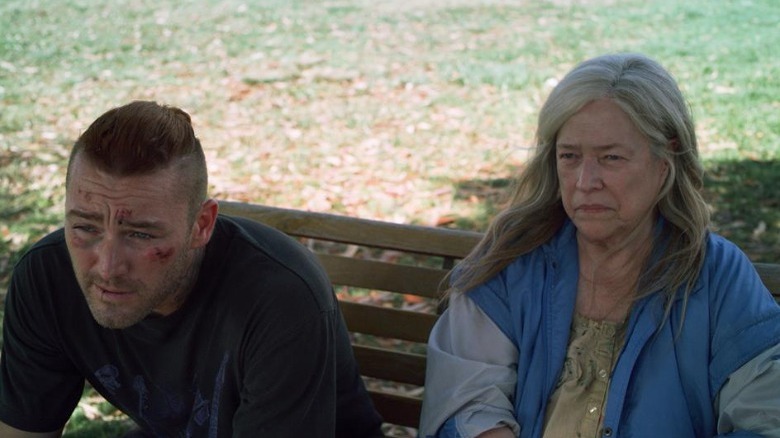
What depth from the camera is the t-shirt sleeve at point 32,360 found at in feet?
10.3

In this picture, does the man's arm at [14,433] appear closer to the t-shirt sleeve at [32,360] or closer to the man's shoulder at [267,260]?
the t-shirt sleeve at [32,360]

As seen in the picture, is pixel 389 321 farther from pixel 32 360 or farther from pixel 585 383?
pixel 32 360

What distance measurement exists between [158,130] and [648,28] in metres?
9.12

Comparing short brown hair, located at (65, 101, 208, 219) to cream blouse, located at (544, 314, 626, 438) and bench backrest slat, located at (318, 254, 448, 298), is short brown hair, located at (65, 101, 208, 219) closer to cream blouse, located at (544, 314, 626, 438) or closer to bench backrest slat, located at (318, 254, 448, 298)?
bench backrest slat, located at (318, 254, 448, 298)

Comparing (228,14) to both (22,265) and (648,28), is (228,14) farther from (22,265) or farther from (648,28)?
(22,265)

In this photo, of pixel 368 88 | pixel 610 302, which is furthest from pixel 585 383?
pixel 368 88

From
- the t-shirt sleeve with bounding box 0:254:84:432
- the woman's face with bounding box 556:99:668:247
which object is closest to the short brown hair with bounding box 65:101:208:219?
the t-shirt sleeve with bounding box 0:254:84:432

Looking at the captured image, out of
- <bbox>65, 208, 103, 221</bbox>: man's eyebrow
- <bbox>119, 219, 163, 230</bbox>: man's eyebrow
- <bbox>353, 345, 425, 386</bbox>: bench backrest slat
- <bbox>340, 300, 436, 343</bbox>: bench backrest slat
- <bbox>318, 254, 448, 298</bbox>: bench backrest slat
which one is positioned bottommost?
<bbox>353, 345, 425, 386</bbox>: bench backrest slat

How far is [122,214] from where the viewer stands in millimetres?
2797

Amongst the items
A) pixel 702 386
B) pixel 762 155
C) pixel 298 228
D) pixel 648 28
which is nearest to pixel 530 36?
pixel 648 28

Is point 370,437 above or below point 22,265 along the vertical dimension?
below

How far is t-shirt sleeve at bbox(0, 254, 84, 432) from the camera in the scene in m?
3.13

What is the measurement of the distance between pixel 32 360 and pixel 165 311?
0.46 metres

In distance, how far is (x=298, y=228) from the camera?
12.7 ft
